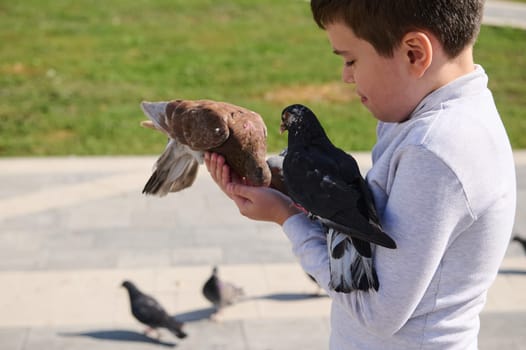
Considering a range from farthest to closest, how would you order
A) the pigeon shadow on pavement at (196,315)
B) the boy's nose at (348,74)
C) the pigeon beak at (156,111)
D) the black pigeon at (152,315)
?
the pigeon shadow on pavement at (196,315) < the black pigeon at (152,315) < the pigeon beak at (156,111) < the boy's nose at (348,74)

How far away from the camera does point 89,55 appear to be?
13820 millimetres

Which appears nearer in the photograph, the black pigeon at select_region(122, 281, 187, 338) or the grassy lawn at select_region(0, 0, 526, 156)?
the black pigeon at select_region(122, 281, 187, 338)

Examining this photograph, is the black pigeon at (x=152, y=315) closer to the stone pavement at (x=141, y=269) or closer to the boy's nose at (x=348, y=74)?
the stone pavement at (x=141, y=269)

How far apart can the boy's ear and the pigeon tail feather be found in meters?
0.38

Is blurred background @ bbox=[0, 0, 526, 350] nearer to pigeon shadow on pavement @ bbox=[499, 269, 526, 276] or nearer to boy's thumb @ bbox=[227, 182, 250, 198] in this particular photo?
pigeon shadow on pavement @ bbox=[499, 269, 526, 276]

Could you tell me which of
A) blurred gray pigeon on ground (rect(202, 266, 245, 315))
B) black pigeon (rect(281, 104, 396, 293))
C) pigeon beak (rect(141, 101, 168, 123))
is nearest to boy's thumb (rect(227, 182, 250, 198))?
black pigeon (rect(281, 104, 396, 293))

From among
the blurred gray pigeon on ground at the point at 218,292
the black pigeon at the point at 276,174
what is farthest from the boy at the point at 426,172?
the blurred gray pigeon on ground at the point at 218,292

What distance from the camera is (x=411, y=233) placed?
165 centimetres

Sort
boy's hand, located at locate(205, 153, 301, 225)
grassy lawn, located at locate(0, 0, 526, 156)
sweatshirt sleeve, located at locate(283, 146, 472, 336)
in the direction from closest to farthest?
sweatshirt sleeve, located at locate(283, 146, 472, 336)
boy's hand, located at locate(205, 153, 301, 225)
grassy lawn, located at locate(0, 0, 526, 156)

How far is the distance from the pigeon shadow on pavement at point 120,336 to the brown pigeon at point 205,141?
236cm

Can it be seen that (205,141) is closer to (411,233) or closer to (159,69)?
(411,233)

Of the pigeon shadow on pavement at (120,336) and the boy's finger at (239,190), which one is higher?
the boy's finger at (239,190)

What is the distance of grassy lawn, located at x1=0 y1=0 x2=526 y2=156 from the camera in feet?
32.6

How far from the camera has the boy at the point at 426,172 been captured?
5.35 ft
